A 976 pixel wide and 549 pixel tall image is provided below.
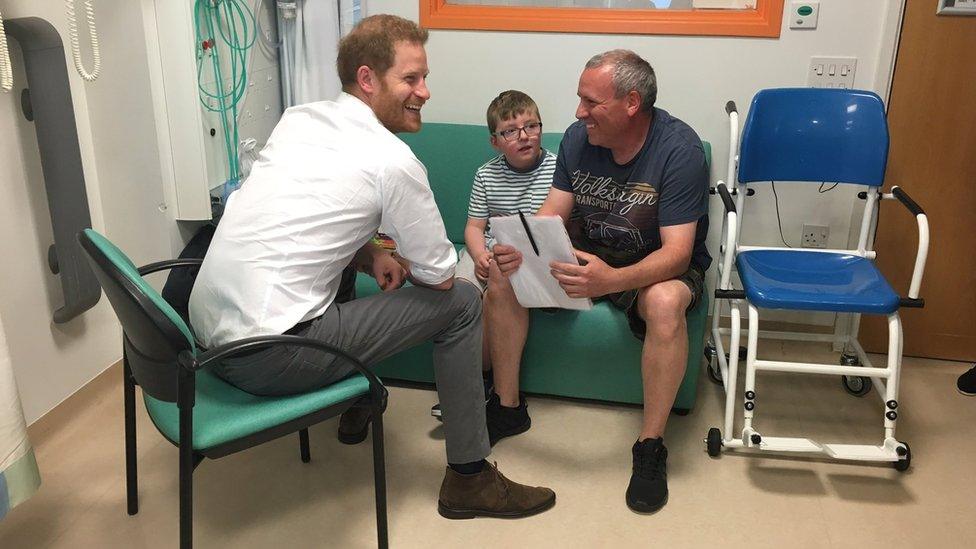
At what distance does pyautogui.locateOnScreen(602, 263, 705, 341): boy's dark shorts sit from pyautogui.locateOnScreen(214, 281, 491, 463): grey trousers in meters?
0.53

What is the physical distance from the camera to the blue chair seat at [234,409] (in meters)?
1.50

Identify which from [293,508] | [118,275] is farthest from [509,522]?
[118,275]

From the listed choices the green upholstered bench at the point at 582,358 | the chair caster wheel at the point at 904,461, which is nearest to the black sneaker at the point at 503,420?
the green upholstered bench at the point at 582,358

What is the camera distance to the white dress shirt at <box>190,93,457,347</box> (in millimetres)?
1592

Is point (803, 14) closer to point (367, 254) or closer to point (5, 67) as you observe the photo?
point (367, 254)

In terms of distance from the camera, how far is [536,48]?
2840mm

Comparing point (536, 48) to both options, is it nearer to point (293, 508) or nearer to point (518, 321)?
point (518, 321)

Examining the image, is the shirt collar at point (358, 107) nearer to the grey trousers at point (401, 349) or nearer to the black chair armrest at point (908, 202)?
the grey trousers at point (401, 349)

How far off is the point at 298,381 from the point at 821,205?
1985 millimetres

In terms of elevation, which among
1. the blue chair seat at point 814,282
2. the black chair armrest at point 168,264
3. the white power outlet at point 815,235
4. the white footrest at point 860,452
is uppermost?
the black chair armrest at point 168,264

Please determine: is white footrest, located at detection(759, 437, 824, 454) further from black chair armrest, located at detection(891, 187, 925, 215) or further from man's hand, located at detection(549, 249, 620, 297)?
black chair armrest, located at detection(891, 187, 925, 215)

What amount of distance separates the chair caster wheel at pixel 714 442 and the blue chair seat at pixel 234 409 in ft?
3.40

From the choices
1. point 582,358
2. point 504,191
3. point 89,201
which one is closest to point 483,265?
point 504,191

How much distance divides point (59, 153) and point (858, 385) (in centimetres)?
244
